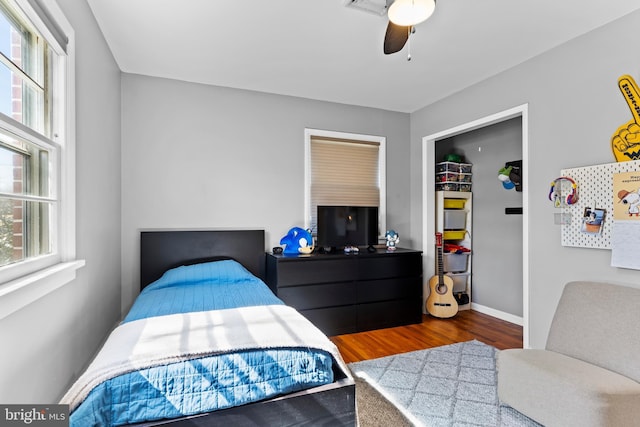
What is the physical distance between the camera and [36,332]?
53.7 inches

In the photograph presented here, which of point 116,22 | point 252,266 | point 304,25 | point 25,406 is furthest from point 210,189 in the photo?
point 25,406

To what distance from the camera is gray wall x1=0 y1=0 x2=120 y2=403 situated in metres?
1.28

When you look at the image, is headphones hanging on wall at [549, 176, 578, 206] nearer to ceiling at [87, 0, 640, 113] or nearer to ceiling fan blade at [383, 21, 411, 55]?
ceiling at [87, 0, 640, 113]

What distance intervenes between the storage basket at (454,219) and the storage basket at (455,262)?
363mm

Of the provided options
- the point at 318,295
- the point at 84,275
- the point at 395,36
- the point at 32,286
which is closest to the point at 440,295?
the point at 318,295

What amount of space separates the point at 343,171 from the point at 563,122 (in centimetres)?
214

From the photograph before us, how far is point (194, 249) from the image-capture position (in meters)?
3.24

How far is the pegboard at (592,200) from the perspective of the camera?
7.27 feet

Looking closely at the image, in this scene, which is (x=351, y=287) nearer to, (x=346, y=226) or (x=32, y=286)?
(x=346, y=226)

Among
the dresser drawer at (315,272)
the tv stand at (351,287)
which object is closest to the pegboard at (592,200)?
the tv stand at (351,287)

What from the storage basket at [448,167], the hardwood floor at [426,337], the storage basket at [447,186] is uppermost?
the storage basket at [448,167]

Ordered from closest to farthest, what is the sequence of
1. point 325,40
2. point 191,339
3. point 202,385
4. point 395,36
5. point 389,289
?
point 202,385 < point 191,339 < point 395,36 < point 325,40 < point 389,289

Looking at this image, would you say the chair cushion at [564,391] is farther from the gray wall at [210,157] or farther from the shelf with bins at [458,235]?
the gray wall at [210,157]

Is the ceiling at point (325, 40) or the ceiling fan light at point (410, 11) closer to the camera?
the ceiling fan light at point (410, 11)
